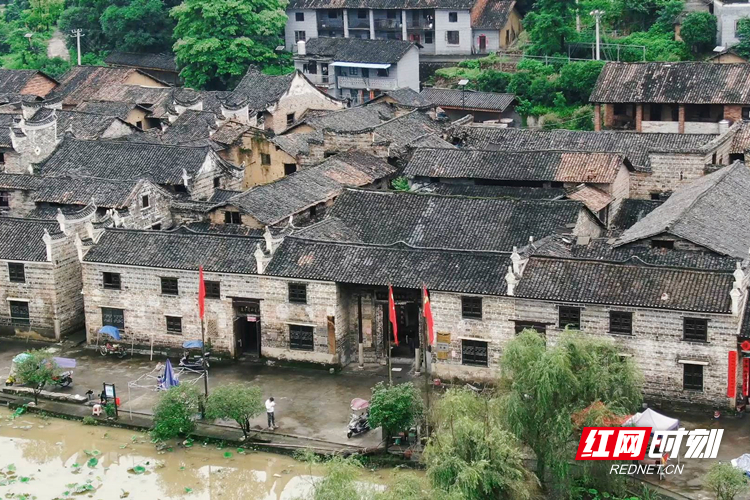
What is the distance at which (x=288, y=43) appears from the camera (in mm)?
92188

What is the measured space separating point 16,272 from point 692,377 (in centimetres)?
2564

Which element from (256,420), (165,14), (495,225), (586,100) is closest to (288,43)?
(165,14)

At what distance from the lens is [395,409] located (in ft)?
125

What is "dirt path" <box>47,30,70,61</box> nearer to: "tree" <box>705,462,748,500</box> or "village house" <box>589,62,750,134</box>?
"village house" <box>589,62,750,134</box>

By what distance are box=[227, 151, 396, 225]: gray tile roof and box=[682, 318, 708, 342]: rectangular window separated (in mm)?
18197

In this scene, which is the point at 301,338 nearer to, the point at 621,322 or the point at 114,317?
the point at 114,317

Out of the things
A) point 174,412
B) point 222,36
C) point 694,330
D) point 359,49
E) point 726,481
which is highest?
point 222,36

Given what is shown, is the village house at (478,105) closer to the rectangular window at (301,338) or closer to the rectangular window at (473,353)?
the rectangular window at (301,338)

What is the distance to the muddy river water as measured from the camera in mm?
37625

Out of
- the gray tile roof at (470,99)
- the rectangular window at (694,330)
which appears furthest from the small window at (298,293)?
the gray tile roof at (470,99)

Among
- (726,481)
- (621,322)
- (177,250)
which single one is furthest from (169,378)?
(726,481)

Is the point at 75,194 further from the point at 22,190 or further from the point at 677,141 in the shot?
the point at 677,141

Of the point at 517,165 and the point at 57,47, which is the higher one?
the point at 57,47

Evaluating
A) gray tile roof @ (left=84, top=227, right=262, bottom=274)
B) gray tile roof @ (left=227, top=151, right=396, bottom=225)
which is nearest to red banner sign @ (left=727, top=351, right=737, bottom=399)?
gray tile roof @ (left=84, top=227, right=262, bottom=274)
